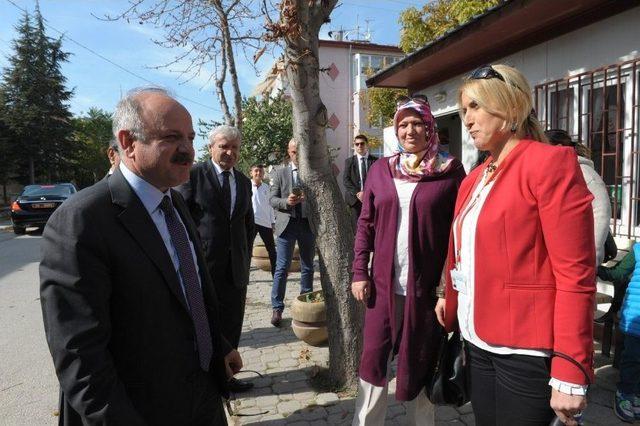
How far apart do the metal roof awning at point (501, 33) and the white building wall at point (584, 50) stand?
0.08m

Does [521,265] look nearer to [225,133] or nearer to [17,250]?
[225,133]

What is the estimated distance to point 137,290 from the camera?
1.56m

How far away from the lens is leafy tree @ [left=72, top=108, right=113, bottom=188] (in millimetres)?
41031

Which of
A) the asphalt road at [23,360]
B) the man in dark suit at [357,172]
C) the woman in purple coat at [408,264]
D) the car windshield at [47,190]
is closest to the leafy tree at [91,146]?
the car windshield at [47,190]

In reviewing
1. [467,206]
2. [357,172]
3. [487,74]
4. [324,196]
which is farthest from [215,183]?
[357,172]

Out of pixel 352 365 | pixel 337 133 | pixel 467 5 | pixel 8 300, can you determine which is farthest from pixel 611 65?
pixel 337 133

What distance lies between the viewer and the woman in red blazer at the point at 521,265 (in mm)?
1559

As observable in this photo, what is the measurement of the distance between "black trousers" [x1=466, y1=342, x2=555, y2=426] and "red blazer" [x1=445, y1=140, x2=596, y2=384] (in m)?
0.08

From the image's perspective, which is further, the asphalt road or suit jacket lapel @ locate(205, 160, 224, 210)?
suit jacket lapel @ locate(205, 160, 224, 210)

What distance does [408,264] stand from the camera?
8.25ft

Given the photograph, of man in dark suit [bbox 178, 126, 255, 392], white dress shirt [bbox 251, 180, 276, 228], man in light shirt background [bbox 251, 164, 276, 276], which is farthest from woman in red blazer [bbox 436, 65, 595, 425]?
white dress shirt [bbox 251, 180, 276, 228]

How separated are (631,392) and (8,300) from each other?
321 inches

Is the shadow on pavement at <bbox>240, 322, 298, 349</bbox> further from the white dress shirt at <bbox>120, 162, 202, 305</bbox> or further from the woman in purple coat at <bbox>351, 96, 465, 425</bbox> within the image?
the white dress shirt at <bbox>120, 162, 202, 305</bbox>

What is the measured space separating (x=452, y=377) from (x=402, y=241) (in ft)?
2.48
